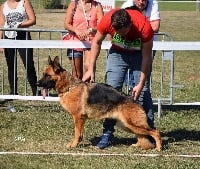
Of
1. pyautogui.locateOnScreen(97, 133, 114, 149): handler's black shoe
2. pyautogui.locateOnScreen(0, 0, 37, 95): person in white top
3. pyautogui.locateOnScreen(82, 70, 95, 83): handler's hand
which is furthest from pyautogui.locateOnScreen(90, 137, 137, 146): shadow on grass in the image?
pyautogui.locateOnScreen(0, 0, 37, 95): person in white top

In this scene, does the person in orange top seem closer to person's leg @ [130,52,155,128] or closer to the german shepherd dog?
the german shepherd dog

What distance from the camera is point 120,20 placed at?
20.7 ft

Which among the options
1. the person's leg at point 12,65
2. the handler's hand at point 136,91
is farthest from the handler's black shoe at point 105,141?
the person's leg at point 12,65

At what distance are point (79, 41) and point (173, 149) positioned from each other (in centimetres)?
226

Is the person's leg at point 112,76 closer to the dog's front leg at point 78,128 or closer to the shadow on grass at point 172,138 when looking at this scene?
Result: the shadow on grass at point 172,138

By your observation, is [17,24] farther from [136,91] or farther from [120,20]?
[120,20]

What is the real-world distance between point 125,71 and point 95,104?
54cm

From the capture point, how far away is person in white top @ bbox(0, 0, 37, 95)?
948cm

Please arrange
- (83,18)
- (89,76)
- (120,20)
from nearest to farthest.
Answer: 1. (120,20)
2. (89,76)
3. (83,18)

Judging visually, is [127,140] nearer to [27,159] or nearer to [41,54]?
[27,159]

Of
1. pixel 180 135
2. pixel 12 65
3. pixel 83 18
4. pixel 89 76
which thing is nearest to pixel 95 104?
pixel 89 76

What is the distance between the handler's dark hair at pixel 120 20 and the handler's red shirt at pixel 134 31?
0.24m

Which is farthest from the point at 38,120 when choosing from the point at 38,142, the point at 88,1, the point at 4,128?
the point at 88,1

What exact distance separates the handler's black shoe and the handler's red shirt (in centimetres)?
113
